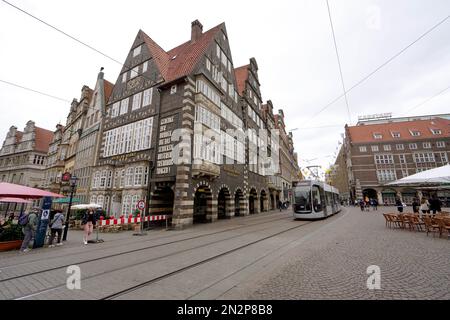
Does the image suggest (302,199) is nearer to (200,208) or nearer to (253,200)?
(200,208)

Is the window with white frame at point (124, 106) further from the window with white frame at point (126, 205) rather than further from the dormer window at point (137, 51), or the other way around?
the window with white frame at point (126, 205)

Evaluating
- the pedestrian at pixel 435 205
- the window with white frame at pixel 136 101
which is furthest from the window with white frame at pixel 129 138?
the pedestrian at pixel 435 205

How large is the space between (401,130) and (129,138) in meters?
61.8

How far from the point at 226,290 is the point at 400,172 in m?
59.3

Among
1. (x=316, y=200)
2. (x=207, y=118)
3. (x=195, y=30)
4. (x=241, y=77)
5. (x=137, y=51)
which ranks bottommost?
(x=316, y=200)

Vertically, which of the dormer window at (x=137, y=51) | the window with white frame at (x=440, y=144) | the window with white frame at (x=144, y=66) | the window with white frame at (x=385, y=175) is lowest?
the window with white frame at (x=385, y=175)

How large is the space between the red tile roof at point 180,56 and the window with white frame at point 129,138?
5.18 m

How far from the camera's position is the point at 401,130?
50.9 m

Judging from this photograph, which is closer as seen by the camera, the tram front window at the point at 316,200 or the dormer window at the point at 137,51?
the tram front window at the point at 316,200

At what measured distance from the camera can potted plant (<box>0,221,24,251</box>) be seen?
9.01 metres

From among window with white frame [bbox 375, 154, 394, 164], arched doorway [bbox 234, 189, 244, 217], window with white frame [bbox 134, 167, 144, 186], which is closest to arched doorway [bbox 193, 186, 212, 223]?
arched doorway [bbox 234, 189, 244, 217]

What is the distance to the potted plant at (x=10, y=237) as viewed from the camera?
9.01 m

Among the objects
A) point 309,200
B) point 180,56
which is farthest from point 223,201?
point 180,56

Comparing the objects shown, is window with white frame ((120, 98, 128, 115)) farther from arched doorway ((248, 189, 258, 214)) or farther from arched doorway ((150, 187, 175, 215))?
arched doorway ((248, 189, 258, 214))
